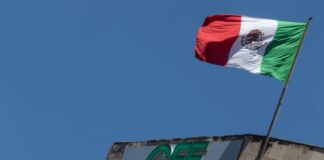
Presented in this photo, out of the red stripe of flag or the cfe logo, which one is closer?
the red stripe of flag

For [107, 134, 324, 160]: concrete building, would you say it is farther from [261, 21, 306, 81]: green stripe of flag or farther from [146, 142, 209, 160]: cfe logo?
[261, 21, 306, 81]: green stripe of flag

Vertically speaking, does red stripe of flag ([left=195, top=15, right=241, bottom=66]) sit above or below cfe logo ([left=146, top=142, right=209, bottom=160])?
above

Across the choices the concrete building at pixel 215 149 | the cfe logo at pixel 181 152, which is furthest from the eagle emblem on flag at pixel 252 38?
the cfe logo at pixel 181 152

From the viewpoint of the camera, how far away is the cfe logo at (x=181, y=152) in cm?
3806

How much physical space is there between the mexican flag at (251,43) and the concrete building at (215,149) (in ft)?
13.6

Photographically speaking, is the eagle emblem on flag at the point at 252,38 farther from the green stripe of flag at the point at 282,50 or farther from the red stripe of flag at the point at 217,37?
the green stripe of flag at the point at 282,50

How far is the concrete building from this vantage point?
34531 mm

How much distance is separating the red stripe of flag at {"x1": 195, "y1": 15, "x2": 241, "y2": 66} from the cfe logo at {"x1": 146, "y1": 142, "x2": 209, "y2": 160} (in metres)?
6.15

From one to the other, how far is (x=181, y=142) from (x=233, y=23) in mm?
8126

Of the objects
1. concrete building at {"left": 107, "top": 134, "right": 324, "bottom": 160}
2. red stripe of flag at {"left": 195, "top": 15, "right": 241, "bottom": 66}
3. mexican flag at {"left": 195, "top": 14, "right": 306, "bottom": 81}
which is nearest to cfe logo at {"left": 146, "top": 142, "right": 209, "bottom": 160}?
concrete building at {"left": 107, "top": 134, "right": 324, "bottom": 160}

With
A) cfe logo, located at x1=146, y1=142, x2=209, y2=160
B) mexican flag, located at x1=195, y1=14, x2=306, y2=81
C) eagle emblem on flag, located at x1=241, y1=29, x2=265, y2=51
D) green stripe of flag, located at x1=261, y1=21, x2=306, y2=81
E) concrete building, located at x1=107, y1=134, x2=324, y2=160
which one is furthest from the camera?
cfe logo, located at x1=146, y1=142, x2=209, y2=160

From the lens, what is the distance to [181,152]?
129 feet

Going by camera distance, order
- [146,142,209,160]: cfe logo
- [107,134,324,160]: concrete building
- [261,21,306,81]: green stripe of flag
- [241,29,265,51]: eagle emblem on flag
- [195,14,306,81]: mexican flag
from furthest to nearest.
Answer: [146,142,209,160]: cfe logo → [107,134,324,160]: concrete building → [241,29,265,51]: eagle emblem on flag → [195,14,306,81]: mexican flag → [261,21,306,81]: green stripe of flag

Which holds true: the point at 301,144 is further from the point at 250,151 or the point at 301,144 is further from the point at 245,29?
the point at 245,29
